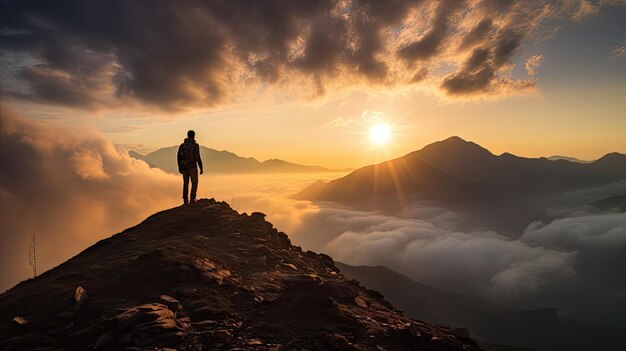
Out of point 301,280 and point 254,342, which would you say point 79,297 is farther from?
point 301,280

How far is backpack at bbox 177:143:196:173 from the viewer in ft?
69.3

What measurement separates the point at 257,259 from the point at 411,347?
7626 millimetres

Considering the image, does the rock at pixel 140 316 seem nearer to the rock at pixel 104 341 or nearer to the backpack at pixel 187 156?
the rock at pixel 104 341

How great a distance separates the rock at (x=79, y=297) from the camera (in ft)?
29.0

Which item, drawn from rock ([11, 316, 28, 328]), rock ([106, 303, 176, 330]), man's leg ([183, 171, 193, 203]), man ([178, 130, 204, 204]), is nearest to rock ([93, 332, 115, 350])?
rock ([106, 303, 176, 330])

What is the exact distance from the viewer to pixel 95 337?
25.3 ft

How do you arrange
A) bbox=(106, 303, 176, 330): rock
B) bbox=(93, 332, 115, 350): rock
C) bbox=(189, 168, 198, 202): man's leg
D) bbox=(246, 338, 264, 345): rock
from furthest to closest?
bbox=(189, 168, 198, 202): man's leg, bbox=(246, 338, 264, 345): rock, bbox=(106, 303, 176, 330): rock, bbox=(93, 332, 115, 350): rock

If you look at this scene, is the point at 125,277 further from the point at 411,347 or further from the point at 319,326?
the point at 411,347

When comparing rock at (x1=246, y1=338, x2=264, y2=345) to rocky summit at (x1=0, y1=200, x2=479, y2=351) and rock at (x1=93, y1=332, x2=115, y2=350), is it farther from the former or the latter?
rock at (x1=93, y1=332, x2=115, y2=350)

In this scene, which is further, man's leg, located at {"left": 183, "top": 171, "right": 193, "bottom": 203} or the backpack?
man's leg, located at {"left": 183, "top": 171, "right": 193, "bottom": 203}

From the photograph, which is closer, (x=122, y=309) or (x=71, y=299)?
(x=122, y=309)

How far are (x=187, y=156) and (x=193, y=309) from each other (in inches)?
551

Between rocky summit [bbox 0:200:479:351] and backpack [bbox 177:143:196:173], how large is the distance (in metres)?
7.24

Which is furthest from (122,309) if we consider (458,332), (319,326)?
(458,332)
